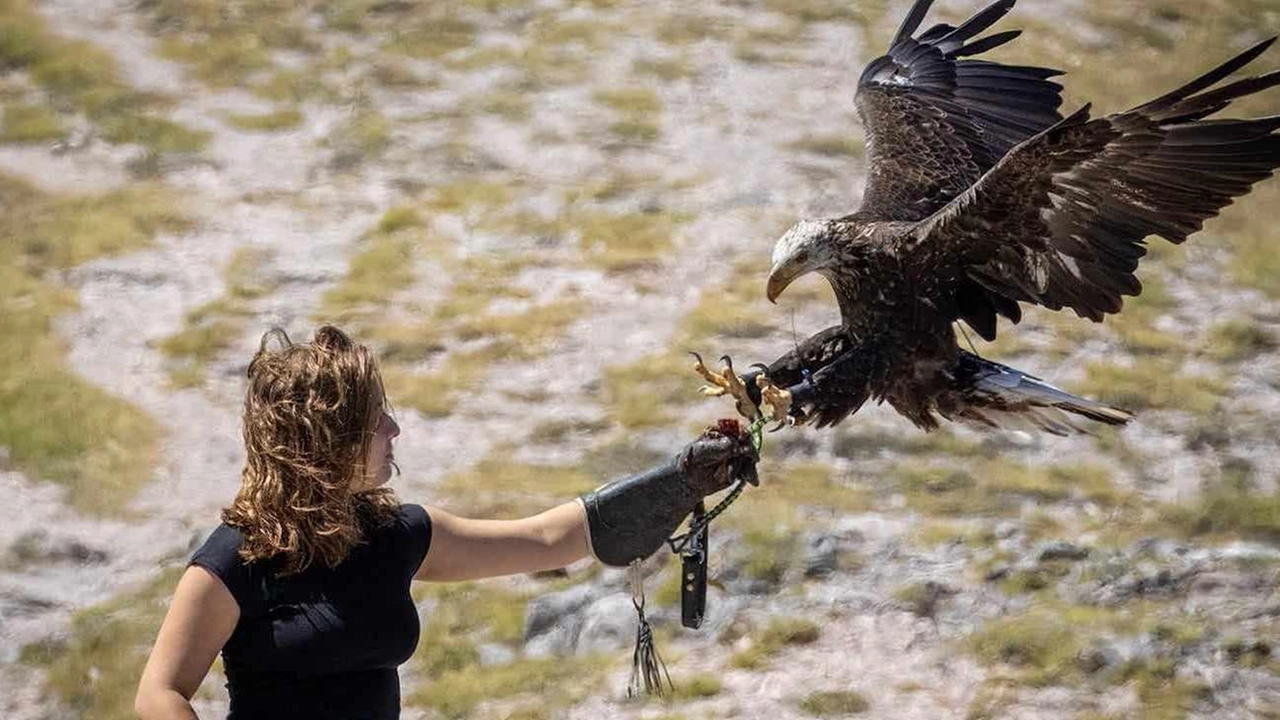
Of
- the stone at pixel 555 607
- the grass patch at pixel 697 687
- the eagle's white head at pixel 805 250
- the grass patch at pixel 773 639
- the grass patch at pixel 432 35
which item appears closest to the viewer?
the eagle's white head at pixel 805 250

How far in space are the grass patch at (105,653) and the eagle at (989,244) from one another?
2.93 metres

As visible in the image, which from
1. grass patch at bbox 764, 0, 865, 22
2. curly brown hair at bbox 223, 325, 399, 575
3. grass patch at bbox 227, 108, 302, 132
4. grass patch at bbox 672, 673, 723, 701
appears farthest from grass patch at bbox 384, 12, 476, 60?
curly brown hair at bbox 223, 325, 399, 575

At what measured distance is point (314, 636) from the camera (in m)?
3.41

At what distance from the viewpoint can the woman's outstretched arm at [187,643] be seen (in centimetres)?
327

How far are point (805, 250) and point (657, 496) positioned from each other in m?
1.52

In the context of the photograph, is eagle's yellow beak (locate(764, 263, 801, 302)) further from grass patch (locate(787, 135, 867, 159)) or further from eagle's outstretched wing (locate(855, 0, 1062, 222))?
grass patch (locate(787, 135, 867, 159))

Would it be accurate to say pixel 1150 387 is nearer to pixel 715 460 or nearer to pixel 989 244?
pixel 989 244

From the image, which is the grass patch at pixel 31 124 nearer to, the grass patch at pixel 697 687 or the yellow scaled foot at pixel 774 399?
the grass patch at pixel 697 687

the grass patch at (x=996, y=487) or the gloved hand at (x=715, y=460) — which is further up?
the gloved hand at (x=715, y=460)

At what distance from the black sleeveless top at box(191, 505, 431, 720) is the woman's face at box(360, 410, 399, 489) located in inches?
5.6

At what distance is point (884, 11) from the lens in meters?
11.9

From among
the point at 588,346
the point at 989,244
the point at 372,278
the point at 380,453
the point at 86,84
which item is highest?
the point at 989,244

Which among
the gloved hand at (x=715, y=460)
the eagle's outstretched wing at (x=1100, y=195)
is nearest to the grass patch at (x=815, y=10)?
the eagle's outstretched wing at (x=1100, y=195)

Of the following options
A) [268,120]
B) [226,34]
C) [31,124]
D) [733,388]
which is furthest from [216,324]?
[733,388]
